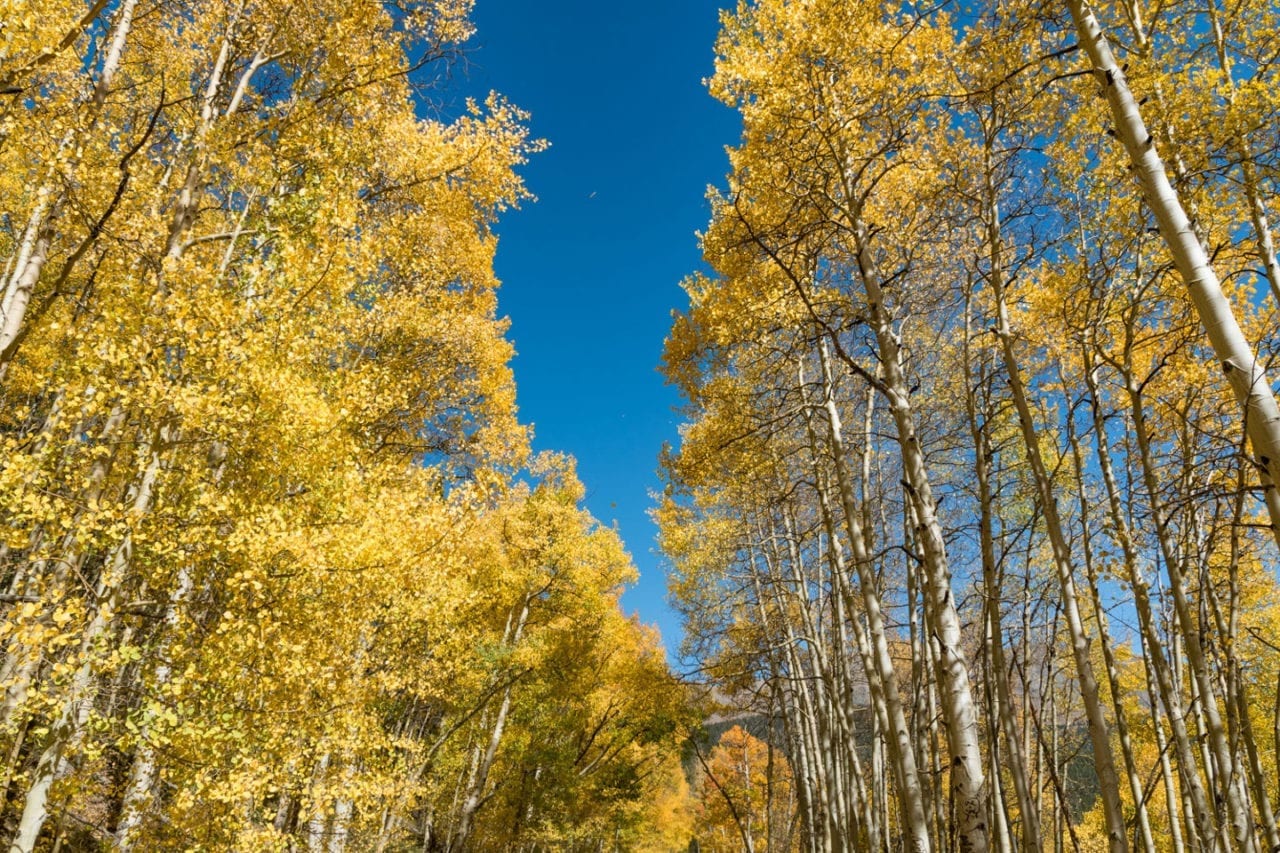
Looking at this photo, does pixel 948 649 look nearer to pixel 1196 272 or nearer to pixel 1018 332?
pixel 1196 272

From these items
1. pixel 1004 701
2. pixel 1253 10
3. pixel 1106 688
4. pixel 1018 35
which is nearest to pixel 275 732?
pixel 1004 701

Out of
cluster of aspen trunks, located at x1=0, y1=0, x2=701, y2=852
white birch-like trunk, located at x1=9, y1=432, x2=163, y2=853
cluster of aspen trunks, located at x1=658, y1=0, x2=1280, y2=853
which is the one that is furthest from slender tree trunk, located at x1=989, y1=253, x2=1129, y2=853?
white birch-like trunk, located at x1=9, y1=432, x2=163, y2=853

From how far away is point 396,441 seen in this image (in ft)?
28.7

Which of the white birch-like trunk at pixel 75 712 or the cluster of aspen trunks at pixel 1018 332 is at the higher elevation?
the cluster of aspen trunks at pixel 1018 332

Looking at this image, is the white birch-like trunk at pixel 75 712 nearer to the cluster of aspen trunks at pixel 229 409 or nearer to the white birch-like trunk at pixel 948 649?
the cluster of aspen trunks at pixel 229 409

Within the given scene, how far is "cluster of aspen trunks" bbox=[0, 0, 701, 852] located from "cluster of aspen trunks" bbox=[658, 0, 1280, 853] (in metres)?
3.23

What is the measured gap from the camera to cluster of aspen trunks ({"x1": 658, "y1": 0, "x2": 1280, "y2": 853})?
2889 mm

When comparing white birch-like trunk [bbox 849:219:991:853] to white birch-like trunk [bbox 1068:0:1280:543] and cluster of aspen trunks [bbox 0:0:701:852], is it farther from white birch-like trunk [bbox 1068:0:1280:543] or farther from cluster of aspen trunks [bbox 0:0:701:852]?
cluster of aspen trunks [bbox 0:0:701:852]

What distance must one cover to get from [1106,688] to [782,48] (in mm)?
15306

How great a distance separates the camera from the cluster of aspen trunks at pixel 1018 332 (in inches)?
114

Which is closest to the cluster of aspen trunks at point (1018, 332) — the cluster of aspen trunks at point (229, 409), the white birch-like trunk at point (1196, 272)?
the white birch-like trunk at point (1196, 272)

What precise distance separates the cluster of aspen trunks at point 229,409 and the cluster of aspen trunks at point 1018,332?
323cm

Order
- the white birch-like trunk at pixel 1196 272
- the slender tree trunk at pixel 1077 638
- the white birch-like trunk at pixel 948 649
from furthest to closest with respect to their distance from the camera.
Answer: the slender tree trunk at pixel 1077 638 < the white birch-like trunk at pixel 948 649 < the white birch-like trunk at pixel 1196 272

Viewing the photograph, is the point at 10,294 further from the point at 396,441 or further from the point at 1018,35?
the point at 1018,35
